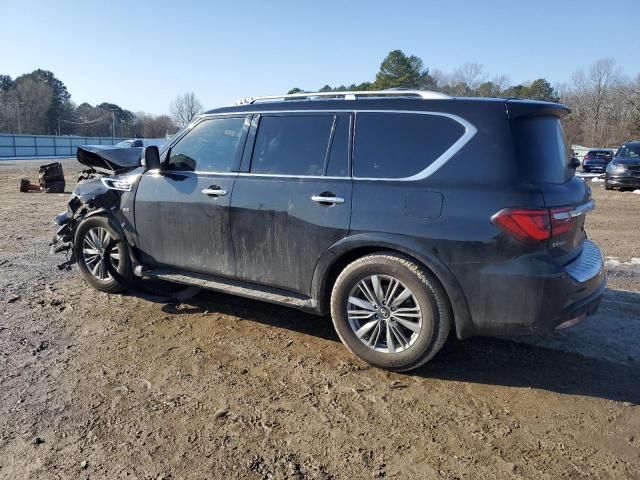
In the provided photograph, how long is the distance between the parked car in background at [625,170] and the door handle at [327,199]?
17225 millimetres

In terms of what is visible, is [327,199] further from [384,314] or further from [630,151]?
[630,151]

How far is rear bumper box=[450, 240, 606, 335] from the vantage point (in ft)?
10.1

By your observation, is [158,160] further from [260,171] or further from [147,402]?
[147,402]

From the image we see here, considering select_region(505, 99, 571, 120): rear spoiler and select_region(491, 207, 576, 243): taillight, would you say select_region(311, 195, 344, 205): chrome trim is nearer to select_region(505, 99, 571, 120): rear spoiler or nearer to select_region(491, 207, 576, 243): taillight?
select_region(491, 207, 576, 243): taillight

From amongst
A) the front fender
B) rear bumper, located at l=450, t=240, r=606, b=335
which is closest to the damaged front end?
the front fender

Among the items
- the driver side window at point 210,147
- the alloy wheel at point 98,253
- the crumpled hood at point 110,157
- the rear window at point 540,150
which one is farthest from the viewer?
the crumpled hood at point 110,157

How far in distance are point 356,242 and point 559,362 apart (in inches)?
71.9

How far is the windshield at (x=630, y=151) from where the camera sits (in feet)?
58.6

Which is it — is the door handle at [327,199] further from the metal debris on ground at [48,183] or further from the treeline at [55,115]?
the treeline at [55,115]

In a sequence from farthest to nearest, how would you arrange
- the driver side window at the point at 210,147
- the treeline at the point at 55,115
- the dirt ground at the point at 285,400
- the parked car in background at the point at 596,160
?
the treeline at the point at 55,115, the parked car in background at the point at 596,160, the driver side window at the point at 210,147, the dirt ground at the point at 285,400

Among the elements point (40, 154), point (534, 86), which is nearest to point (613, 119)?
point (534, 86)

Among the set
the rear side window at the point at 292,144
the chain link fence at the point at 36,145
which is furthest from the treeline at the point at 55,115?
the rear side window at the point at 292,144

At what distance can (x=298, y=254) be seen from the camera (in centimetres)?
386

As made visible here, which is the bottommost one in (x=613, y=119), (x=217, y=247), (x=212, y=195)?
(x=217, y=247)
